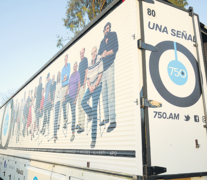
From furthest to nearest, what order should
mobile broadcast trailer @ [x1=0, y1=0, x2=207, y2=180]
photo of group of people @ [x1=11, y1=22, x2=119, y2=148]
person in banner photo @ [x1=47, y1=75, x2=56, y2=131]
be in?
1. person in banner photo @ [x1=47, y1=75, x2=56, y2=131]
2. photo of group of people @ [x1=11, y1=22, x2=119, y2=148]
3. mobile broadcast trailer @ [x1=0, y1=0, x2=207, y2=180]

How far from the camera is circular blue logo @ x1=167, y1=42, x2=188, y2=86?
2656mm

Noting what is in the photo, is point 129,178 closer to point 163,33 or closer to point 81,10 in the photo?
point 163,33

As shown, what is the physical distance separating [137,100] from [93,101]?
941 mm

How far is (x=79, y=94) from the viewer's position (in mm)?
3574

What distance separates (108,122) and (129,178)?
75cm

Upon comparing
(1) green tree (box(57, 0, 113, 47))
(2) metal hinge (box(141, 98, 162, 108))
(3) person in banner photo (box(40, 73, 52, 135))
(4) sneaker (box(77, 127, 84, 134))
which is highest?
(1) green tree (box(57, 0, 113, 47))

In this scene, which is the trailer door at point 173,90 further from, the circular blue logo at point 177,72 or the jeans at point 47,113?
the jeans at point 47,113

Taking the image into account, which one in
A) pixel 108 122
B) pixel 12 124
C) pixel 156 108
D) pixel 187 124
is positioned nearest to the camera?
pixel 156 108

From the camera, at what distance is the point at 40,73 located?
5.86 metres

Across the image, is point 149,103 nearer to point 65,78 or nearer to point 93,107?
point 93,107

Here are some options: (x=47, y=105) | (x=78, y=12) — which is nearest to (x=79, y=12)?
(x=78, y=12)

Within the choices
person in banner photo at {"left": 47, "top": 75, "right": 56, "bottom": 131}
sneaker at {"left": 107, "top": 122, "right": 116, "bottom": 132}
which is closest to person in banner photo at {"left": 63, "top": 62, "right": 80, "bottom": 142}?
person in banner photo at {"left": 47, "top": 75, "right": 56, "bottom": 131}

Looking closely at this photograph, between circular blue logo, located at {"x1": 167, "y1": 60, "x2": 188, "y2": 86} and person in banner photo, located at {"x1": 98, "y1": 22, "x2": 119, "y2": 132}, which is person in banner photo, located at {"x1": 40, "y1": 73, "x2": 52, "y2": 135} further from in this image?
circular blue logo, located at {"x1": 167, "y1": 60, "x2": 188, "y2": 86}

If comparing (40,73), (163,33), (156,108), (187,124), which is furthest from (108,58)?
(40,73)
